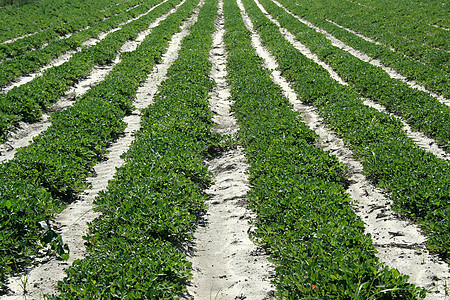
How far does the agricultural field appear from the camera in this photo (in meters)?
4.75

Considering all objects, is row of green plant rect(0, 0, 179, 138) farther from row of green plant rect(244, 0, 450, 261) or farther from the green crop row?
row of green plant rect(244, 0, 450, 261)

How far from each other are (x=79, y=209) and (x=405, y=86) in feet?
37.3

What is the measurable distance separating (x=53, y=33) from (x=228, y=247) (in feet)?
69.4

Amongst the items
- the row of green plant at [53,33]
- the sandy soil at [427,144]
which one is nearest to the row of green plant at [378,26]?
the sandy soil at [427,144]

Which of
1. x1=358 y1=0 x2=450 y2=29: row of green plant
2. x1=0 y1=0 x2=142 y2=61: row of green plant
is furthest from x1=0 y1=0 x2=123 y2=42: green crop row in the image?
x1=358 y1=0 x2=450 y2=29: row of green plant

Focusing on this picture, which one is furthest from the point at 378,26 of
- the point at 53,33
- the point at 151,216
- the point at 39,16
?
the point at 39,16

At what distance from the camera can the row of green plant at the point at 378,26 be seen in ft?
57.1

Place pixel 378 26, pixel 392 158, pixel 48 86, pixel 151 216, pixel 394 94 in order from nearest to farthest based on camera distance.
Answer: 1. pixel 151 216
2. pixel 392 158
3. pixel 394 94
4. pixel 48 86
5. pixel 378 26

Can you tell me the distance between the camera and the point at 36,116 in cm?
1128

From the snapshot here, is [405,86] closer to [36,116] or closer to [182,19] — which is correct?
[36,116]

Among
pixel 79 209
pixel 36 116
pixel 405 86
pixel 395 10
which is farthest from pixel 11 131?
pixel 395 10

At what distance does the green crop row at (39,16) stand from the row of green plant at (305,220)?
19.3 metres

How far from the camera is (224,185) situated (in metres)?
8.02

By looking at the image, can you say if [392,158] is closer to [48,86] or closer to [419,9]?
[48,86]
